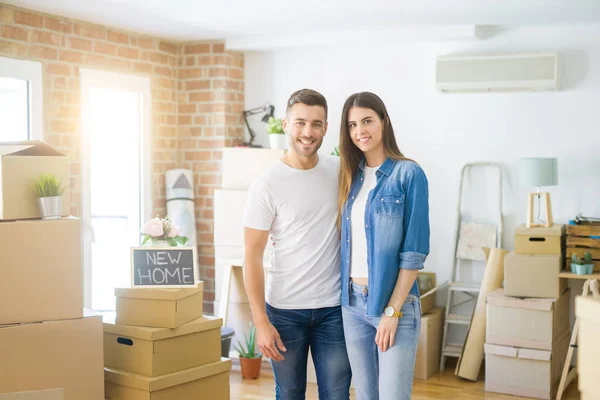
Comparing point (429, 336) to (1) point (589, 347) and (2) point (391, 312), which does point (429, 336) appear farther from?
(1) point (589, 347)

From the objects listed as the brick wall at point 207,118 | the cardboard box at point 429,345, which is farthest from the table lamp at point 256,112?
the cardboard box at point 429,345

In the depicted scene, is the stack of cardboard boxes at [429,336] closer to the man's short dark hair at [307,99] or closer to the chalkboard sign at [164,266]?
the chalkboard sign at [164,266]

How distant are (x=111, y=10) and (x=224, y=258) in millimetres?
1833

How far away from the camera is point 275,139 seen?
5.44 metres

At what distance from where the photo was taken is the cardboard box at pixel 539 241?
15.4ft

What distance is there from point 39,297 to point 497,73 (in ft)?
11.0

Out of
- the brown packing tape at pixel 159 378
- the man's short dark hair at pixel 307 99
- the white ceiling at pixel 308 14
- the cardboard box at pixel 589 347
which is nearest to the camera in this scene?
the cardboard box at pixel 589 347

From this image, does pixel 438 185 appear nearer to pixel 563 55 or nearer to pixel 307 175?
pixel 563 55

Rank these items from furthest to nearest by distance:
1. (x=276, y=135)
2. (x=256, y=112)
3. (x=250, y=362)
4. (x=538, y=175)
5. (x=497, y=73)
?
(x=256, y=112) → (x=276, y=135) → (x=497, y=73) → (x=250, y=362) → (x=538, y=175)

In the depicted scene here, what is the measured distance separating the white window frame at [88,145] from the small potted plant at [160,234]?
5.83 ft

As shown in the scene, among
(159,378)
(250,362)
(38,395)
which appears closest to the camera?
(38,395)

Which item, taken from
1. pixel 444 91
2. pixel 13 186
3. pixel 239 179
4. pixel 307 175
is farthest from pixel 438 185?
pixel 13 186

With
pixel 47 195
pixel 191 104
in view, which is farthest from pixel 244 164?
pixel 47 195

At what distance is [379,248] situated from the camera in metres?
2.45
